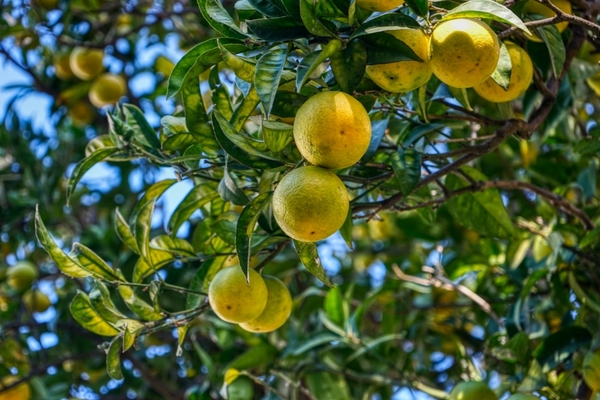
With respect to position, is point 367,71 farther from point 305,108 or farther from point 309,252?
point 309,252

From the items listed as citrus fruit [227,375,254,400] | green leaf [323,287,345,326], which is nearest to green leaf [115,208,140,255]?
→ citrus fruit [227,375,254,400]

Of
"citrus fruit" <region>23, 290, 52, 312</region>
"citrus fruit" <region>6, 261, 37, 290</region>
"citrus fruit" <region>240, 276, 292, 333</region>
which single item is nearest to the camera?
"citrus fruit" <region>240, 276, 292, 333</region>

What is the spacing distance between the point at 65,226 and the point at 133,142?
1889 mm

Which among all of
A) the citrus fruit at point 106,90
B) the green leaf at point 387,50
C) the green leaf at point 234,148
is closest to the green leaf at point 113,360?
the green leaf at point 234,148

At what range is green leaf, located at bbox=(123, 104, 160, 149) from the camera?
49.6 inches

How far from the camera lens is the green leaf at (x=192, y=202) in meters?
1.27

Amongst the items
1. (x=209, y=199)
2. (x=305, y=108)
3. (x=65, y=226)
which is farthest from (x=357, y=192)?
(x=65, y=226)

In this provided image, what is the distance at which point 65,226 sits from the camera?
9.99 feet

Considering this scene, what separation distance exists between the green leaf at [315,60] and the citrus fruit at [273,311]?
0.43 m

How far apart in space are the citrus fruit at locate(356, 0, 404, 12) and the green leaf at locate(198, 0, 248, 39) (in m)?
0.17

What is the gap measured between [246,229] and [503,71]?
1.36ft

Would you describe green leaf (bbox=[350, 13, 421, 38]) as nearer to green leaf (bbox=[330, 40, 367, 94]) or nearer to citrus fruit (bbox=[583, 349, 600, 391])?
green leaf (bbox=[330, 40, 367, 94])

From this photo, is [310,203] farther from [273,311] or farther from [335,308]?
[335,308]

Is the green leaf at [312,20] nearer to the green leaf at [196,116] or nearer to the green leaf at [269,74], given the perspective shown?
the green leaf at [269,74]
